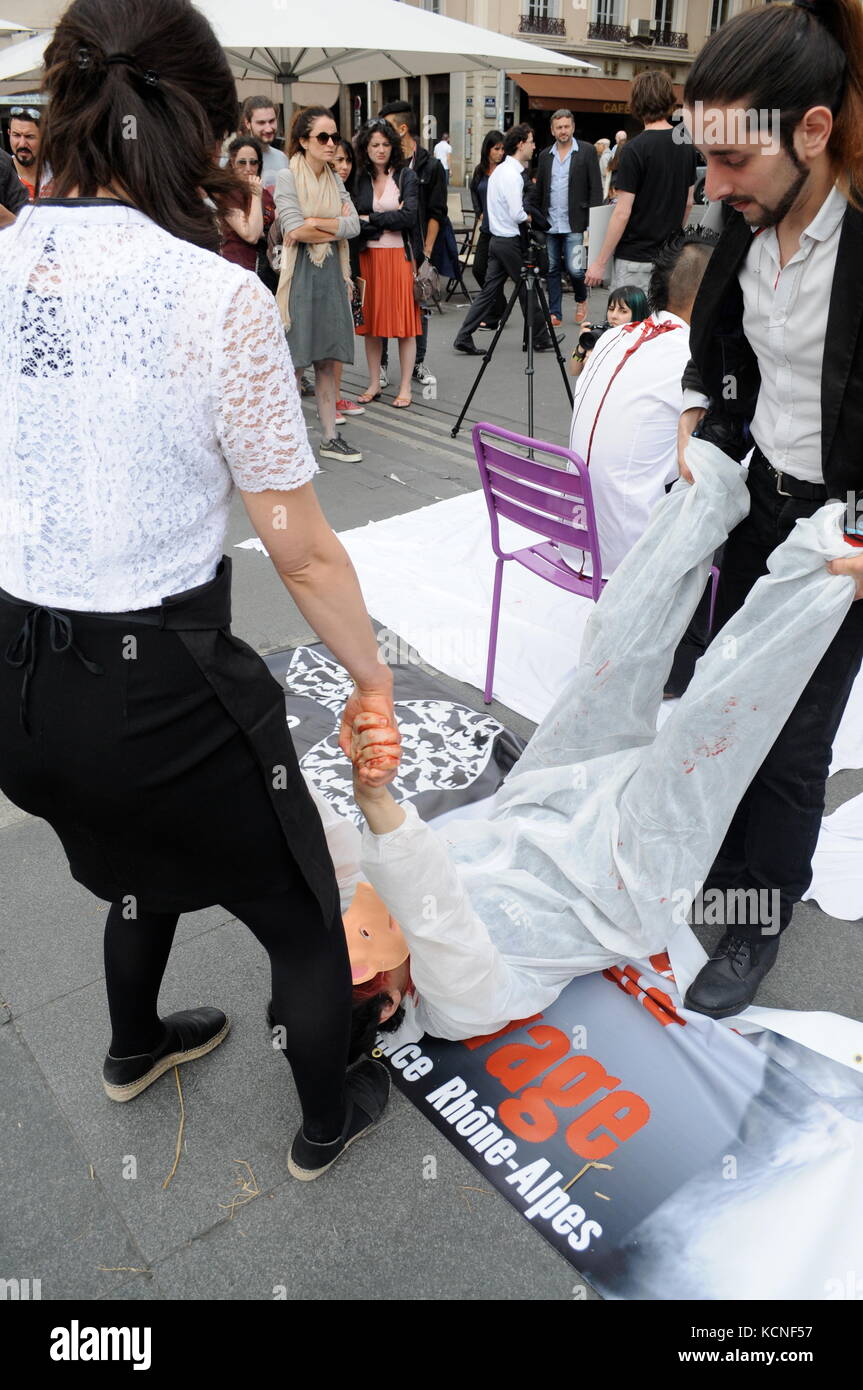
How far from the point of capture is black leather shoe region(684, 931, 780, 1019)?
2133mm

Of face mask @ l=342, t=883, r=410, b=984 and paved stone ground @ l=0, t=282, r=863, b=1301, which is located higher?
face mask @ l=342, t=883, r=410, b=984

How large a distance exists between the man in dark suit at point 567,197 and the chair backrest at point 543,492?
6.17m

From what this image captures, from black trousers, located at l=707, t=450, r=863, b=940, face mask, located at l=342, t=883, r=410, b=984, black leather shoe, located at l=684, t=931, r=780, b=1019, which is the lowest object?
black leather shoe, located at l=684, t=931, r=780, b=1019

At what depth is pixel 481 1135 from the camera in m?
1.88

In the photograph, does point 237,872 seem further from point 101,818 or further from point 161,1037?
point 161,1037

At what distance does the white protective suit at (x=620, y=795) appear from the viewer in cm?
185

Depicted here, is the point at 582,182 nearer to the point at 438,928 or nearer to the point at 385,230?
the point at 385,230

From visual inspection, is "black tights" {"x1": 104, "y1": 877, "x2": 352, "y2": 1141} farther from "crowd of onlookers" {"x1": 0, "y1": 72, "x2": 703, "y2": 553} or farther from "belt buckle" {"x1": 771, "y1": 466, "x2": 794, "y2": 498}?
"crowd of onlookers" {"x1": 0, "y1": 72, "x2": 703, "y2": 553}

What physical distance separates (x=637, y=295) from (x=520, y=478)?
1345 millimetres

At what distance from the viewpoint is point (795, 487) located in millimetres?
1992

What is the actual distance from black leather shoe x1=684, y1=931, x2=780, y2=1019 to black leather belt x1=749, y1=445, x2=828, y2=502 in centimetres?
94

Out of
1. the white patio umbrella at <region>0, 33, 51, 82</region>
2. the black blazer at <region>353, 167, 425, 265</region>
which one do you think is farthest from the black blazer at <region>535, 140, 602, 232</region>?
the white patio umbrella at <region>0, 33, 51, 82</region>

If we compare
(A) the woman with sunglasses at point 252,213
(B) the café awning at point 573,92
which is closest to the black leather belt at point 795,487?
(A) the woman with sunglasses at point 252,213

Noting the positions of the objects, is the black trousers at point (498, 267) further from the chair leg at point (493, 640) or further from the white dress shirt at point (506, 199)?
the chair leg at point (493, 640)
